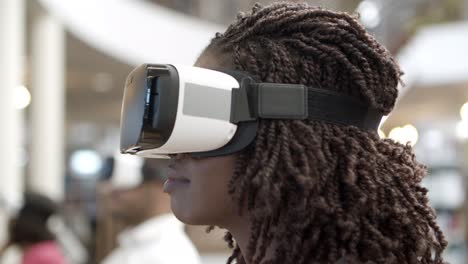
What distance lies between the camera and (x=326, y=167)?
113 centimetres

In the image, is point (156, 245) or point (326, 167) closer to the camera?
point (326, 167)

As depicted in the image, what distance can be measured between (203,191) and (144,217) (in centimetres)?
217

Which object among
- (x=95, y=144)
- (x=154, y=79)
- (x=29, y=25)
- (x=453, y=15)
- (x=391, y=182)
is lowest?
(x=95, y=144)

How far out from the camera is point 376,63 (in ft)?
3.92

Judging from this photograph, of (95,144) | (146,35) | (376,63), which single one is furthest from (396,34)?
(376,63)

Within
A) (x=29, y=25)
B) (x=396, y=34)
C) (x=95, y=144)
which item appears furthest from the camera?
(x=95, y=144)

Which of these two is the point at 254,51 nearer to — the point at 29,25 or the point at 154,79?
the point at 154,79

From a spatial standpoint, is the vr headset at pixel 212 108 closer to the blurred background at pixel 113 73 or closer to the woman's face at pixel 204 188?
the woman's face at pixel 204 188

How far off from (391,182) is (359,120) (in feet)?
0.31

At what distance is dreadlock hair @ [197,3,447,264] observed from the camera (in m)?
1.12

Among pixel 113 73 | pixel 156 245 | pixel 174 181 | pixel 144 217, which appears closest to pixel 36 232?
pixel 144 217

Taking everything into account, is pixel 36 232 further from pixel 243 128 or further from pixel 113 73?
pixel 113 73

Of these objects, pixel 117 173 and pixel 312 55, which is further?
pixel 117 173

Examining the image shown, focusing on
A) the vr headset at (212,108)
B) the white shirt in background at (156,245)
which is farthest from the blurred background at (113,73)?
the vr headset at (212,108)
